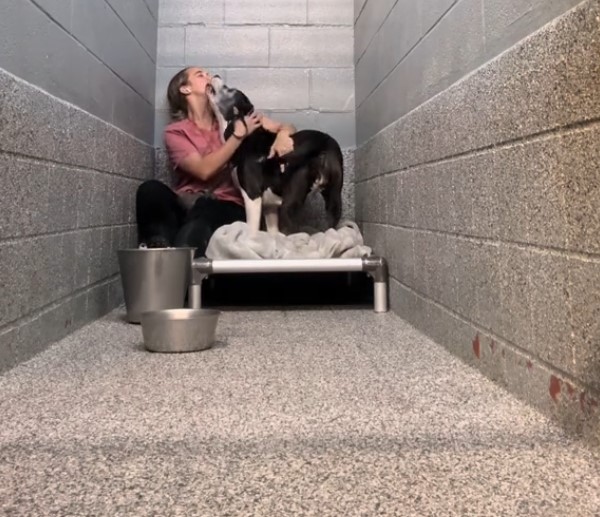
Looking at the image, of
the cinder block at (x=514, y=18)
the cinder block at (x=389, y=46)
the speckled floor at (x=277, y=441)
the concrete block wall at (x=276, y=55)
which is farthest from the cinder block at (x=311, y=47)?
the speckled floor at (x=277, y=441)

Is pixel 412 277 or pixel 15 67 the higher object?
pixel 15 67

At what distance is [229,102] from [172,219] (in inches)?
20.1

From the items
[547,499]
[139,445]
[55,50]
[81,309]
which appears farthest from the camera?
[81,309]

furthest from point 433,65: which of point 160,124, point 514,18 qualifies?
point 160,124

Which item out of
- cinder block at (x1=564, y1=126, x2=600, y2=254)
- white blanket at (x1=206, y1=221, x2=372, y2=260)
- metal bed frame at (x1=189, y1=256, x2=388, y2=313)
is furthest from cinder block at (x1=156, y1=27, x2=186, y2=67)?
cinder block at (x1=564, y1=126, x2=600, y2=254)

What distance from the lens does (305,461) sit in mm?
661

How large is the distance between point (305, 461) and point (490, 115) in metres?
0.65

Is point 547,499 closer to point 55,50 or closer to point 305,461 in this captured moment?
point 305,461

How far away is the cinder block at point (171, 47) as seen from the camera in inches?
91.7

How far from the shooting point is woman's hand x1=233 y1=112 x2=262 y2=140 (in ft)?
6.50

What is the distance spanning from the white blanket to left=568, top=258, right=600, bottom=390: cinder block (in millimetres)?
1074

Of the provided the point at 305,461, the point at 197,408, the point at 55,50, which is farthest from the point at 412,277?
the point at 55,50

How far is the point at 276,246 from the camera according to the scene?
1.79 metres

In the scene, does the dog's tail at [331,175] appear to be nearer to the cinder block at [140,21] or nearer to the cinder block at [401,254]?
the cinder block at [401,254]
